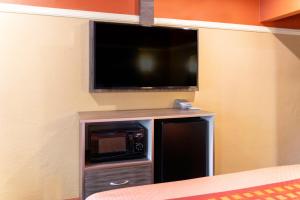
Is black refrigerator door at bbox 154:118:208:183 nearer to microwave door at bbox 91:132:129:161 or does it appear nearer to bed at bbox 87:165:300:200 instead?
microwave door at bbox 91:132:129:161

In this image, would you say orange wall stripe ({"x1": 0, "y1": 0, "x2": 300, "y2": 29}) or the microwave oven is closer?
the microwave oven

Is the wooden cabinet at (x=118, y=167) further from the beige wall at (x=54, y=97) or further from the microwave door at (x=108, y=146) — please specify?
the beige wall at (x=54, y=97)

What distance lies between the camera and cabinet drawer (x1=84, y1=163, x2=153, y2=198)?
211 cm

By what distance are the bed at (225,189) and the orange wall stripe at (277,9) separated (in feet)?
6.57

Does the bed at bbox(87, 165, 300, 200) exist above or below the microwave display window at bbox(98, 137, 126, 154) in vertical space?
below

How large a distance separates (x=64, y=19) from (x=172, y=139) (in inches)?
57.5

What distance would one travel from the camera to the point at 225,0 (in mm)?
3008

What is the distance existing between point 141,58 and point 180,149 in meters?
0.94

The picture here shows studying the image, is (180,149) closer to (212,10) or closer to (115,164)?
(115,164)

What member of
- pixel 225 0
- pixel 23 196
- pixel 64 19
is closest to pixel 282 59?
pixel 225 0

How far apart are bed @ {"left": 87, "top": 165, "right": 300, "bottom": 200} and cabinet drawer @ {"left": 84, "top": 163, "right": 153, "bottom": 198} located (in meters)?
0.86

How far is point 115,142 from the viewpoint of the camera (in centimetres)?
225

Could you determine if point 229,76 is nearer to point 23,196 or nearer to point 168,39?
point 168,39

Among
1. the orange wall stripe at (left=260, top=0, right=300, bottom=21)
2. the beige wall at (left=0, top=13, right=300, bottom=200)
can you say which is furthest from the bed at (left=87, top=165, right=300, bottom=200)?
the orange wall stripe at (left=260, top=0, right=300, bottom=21)
